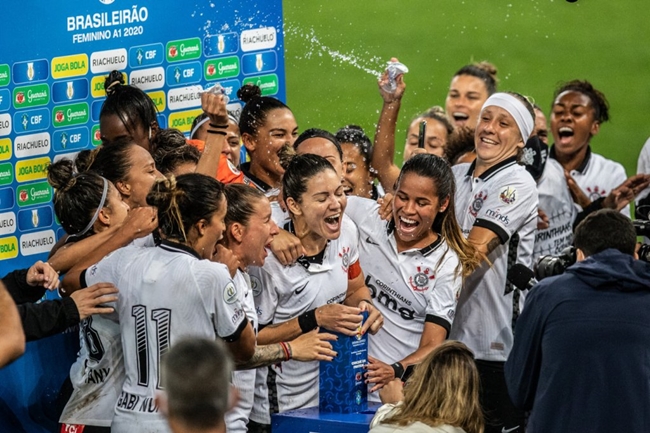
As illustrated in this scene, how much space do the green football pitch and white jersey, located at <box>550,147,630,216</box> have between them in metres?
3.56

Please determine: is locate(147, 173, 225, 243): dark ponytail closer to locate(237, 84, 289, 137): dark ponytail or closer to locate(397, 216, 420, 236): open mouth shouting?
locate(397, 216, 420, 236): open mouth shouting

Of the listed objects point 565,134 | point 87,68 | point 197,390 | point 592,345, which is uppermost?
point 87,68

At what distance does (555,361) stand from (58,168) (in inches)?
102

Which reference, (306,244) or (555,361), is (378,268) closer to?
(306,244)

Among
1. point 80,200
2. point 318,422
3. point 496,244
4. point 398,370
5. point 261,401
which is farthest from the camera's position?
point 496,244

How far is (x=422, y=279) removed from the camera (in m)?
5.89

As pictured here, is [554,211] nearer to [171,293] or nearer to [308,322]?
[308,322]

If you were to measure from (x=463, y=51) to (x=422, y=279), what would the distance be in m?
7.90

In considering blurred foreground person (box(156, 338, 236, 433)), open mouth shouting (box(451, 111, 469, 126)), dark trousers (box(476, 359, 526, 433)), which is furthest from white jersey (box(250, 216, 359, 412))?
open mouth shouting (box(451, 111, 469, 126))

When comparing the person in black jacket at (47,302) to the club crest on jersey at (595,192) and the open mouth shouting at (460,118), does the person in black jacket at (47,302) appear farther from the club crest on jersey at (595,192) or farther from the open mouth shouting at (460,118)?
the club crest on jersey at (595,192)

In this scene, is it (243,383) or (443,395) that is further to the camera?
(243,383)

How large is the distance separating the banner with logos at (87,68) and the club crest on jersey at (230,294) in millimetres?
2203

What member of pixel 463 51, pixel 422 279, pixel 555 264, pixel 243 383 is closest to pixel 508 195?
pixel 422 279

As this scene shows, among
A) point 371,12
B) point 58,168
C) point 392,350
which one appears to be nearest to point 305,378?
point 392,350
